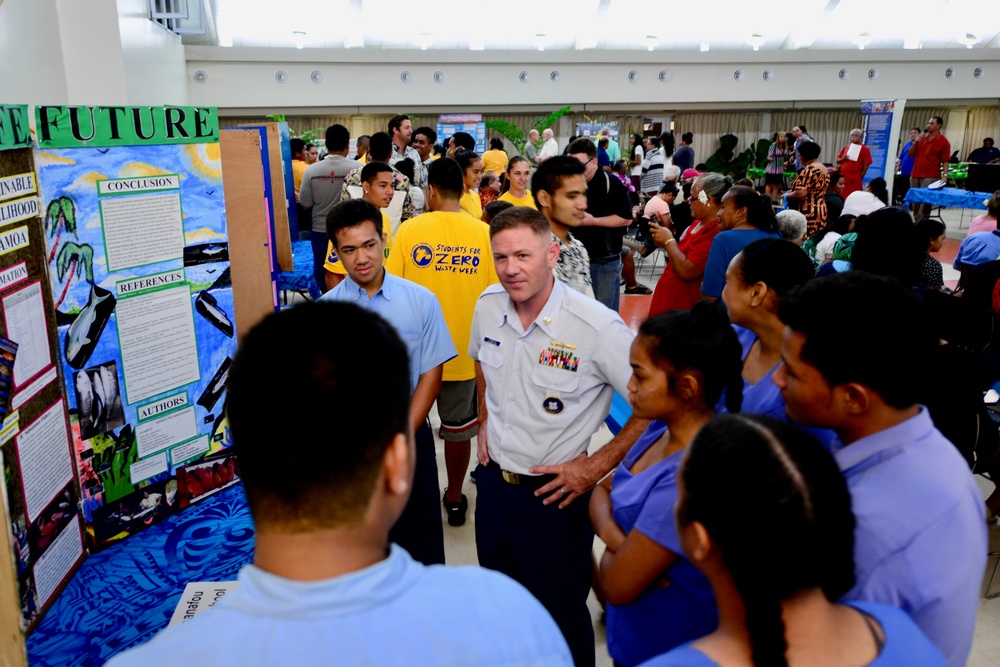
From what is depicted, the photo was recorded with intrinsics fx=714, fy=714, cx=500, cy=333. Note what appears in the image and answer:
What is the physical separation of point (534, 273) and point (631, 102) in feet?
54.5

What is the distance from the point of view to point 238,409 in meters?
0.84

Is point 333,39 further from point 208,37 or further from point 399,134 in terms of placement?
point 399,134

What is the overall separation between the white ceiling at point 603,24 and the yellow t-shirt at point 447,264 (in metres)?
13.3

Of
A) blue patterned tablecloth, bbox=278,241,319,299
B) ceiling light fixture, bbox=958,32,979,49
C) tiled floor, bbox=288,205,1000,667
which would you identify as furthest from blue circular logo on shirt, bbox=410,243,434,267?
ceiling light fixture, bbox=958,32,979,49

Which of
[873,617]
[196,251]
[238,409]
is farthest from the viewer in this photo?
[196,251]

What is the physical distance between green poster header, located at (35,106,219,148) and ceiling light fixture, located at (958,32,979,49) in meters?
20.7

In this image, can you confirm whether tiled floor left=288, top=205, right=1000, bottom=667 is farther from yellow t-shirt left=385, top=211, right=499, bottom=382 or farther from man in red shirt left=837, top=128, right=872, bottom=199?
man in red shirt left=837, top=128, right=872, bottom=199

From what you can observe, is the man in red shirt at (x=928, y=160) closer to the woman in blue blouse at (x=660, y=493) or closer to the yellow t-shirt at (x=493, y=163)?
the yellow t-shirt at (x=493, y=163)

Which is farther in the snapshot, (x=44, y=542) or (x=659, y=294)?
(x=659, y=294)

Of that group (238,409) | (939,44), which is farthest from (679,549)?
(939,44)

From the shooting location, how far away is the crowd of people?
2.63 feet

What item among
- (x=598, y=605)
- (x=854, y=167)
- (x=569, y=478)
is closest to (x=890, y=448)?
(x=569, y=478)

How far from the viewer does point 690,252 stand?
4027 millimetres

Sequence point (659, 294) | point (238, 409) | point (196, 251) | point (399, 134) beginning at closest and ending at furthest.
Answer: point (238, 409)
point (196, 251)
point (659, 294)
point (399, 134)
